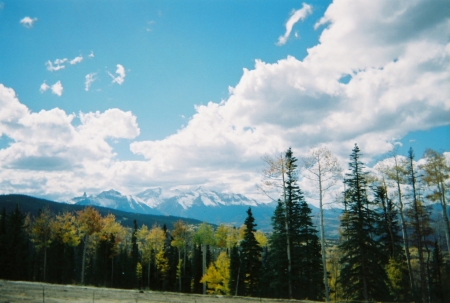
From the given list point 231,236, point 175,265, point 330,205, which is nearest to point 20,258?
point 175,265

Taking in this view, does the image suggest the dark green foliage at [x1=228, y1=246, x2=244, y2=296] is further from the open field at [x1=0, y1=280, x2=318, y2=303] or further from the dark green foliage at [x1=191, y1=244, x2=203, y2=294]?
the open field at [x1=0, y1=280, x2=318, y2=303]

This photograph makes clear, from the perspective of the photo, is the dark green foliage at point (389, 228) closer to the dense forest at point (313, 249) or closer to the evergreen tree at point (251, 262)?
the dense forest at point (313, 249)

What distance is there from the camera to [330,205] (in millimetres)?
27141

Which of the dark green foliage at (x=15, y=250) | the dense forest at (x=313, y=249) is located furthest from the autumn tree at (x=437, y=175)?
the dark green foliage at (x=15, y=250)

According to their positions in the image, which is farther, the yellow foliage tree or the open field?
the yellow foliage tree

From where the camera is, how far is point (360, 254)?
1131 inches

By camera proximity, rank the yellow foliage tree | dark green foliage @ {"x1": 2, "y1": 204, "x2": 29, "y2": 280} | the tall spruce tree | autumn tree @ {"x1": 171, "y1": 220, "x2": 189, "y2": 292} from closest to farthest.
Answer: the tall spruce tree < the yellow foliage tree < dark green foliage @ {"x1": 2, "y1": 204, "x2": 29, "y2": 280} < autumn tree @ {"x1": 171, "y1": 220, "x2": 189, "y2": 292}

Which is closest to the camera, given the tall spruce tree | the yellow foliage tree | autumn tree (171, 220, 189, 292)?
the tall spruce tree

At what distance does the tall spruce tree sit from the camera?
28125 millimetres

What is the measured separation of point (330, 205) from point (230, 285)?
101 feet

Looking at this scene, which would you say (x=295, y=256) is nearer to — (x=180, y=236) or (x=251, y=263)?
(x=251, y=263)

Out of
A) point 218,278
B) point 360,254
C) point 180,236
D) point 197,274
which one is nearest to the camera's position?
point 360,254

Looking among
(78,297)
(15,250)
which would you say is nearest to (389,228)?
(78,297)

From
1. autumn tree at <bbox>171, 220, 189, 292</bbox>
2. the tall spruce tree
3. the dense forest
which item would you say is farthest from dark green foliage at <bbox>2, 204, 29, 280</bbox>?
the tall spruce tree
